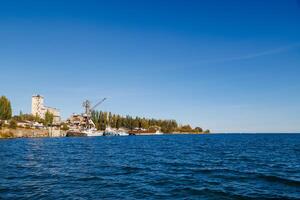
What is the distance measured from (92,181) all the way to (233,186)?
1307 cm

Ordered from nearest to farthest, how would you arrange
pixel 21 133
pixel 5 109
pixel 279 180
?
pixel 279 180
pixel 21 133
pixel 5 109

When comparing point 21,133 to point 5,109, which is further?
point 5,109

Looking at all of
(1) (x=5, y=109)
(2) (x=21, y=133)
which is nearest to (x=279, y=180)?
(2) (x=21, y=133)

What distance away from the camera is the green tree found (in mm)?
175125

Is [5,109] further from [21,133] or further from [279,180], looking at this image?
[279,180]

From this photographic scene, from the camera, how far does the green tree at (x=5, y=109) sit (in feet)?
575

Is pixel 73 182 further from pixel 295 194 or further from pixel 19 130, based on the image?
pixel 19 130

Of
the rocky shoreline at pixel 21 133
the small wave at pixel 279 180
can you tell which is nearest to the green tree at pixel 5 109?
the rocky shoreline at pixel 21 133

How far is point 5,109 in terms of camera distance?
176750mm

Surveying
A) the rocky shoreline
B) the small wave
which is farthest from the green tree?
the small wave

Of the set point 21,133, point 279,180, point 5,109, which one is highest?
point 5,109

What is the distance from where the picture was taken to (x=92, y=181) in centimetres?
2784

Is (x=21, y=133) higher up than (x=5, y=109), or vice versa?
(x=5, y=109)

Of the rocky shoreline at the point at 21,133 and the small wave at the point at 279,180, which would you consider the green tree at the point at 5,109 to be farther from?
the small wave at the point at 279,180
